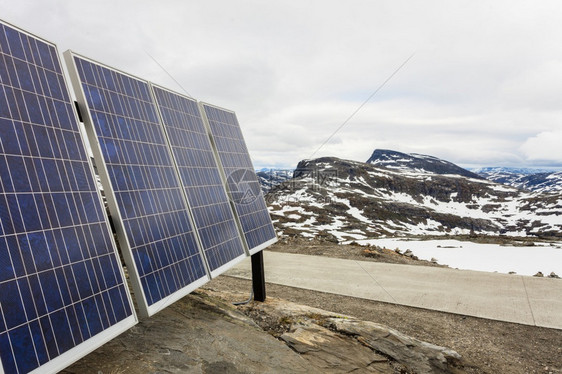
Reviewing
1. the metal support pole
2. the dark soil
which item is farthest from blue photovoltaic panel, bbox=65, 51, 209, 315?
the dark soil

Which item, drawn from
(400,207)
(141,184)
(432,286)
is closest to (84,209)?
(141,184)

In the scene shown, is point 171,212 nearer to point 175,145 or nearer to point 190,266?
point 190,266

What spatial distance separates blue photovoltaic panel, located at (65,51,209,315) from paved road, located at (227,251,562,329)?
942 cm

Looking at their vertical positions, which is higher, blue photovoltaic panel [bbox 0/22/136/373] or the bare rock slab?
blue photovoltaic panel [bbox 0/22/136/373]

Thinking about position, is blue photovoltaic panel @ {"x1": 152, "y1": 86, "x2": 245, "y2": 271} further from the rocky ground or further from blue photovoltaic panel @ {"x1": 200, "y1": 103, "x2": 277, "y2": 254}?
the rocky ground

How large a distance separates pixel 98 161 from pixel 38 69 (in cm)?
198

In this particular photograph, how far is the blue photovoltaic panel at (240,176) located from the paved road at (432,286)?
199 inches

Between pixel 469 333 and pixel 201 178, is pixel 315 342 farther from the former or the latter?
pixel 469 333

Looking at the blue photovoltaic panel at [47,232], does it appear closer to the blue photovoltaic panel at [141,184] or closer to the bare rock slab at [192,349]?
the blue photovoltaic panel at [141,184]

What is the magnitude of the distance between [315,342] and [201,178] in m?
6.00

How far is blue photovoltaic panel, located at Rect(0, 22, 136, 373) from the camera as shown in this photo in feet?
15.4

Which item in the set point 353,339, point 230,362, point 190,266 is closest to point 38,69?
point 190,266

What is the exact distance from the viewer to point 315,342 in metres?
9.38

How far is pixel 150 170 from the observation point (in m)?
8.50
